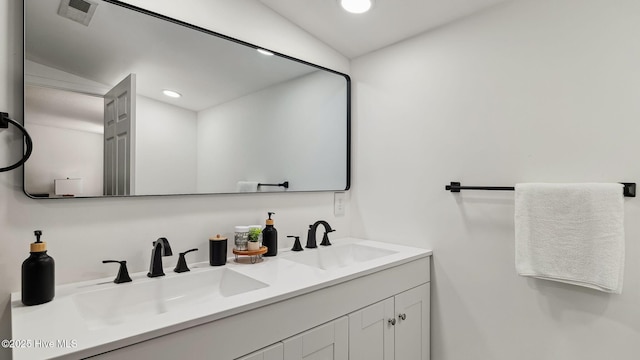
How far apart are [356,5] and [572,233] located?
1410mm

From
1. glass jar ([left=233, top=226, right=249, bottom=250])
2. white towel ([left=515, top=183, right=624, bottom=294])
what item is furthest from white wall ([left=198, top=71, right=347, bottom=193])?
white towel ([left=515, top=183, right=624, bottom=294])

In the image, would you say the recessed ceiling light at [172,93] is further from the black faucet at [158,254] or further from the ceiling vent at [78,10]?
the black faucet at [158,254]

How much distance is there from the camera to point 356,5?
5.42ft

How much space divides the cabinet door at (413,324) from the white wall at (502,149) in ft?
0.22

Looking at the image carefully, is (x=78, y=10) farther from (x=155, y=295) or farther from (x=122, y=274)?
(x=155, y=295)

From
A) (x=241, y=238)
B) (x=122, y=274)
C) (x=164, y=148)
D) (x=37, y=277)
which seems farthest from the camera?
(x=241, y=238)

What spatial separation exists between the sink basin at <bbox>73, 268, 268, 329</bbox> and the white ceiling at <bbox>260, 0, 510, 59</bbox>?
4.57ft

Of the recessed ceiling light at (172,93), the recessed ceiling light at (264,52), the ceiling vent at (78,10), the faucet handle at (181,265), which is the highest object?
the recessed ceiling light at (264,52)

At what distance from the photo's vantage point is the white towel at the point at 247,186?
1640 millimetres

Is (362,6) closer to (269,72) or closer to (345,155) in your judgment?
(269,72)

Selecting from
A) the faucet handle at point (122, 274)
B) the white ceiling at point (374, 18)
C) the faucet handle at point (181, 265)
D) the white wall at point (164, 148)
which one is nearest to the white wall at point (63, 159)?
the white wall at point (164, 148)

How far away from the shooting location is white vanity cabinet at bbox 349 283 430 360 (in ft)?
4.42

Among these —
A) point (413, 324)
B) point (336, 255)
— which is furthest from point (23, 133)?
point (413, 324)

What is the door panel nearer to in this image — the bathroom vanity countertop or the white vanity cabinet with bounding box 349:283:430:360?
the bathroom vanity countertop
